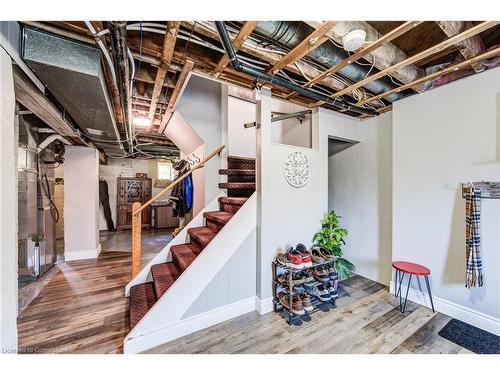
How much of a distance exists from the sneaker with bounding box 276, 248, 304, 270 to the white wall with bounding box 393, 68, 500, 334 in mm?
1480

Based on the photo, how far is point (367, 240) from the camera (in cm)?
303

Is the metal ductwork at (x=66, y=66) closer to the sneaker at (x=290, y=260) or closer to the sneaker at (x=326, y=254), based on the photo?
the sneaker at (x=290, y=260)

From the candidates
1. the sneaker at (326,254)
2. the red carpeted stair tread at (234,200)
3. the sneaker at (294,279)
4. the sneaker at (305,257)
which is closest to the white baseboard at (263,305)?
the sneaker at (294,279)

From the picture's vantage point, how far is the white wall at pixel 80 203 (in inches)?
150

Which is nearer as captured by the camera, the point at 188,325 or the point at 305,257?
the point at 188,325

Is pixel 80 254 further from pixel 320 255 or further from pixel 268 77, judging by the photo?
pixel 268 77

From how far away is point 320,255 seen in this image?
2.36 m

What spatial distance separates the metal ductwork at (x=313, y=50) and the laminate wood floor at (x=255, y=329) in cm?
244

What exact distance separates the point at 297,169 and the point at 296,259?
103cm

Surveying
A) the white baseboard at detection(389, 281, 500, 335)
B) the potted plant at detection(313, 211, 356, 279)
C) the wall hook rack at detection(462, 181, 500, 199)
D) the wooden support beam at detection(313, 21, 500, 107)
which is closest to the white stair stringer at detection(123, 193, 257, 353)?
the potted plant at detection(313, 211, 356, 279)

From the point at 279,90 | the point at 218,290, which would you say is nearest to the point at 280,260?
the point at 218,290

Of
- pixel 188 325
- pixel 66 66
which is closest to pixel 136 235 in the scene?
pixel 188 325
